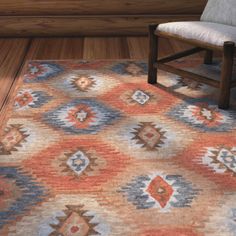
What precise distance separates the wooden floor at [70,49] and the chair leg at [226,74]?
0.88 metres

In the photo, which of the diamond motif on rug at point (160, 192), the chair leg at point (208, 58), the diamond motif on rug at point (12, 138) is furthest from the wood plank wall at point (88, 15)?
the diamond motif on rug at point (160, 192)

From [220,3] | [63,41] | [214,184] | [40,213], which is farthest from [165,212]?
[63,41]

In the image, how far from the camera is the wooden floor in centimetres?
270

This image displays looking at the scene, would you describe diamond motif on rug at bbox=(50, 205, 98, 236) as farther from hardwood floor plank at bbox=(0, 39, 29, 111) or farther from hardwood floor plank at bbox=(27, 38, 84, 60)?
hardwood floor plank at bbox=(27, 38, 84, 60)

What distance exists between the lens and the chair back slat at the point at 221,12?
7.42 feet

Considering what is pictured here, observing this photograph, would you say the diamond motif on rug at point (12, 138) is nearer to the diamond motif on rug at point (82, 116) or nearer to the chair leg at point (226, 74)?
the diamond motif on rug at point (82, 116)

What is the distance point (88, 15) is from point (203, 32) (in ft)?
4.66

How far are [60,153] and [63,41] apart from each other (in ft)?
5.57

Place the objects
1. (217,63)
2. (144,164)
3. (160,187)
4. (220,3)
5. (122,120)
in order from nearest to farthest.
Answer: (160,187) → (144,164) → (122,120) → (220,3) → (217,63)

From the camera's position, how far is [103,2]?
3.12m

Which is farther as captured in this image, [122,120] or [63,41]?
[63,41]

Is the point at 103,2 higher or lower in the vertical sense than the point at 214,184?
higher

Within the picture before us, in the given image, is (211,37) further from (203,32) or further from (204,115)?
(204,115)

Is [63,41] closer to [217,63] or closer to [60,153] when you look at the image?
[217,63]
